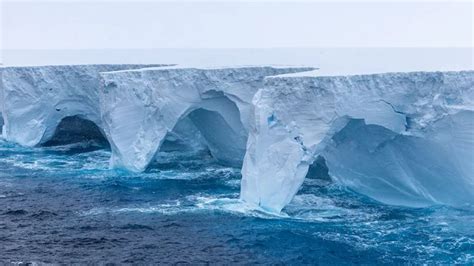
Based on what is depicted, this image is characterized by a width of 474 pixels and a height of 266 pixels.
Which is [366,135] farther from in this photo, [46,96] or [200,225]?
[46,96]

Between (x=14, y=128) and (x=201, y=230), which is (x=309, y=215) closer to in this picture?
(x=201, y=230)

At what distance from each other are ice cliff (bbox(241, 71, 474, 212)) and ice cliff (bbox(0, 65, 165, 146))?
9882 mm

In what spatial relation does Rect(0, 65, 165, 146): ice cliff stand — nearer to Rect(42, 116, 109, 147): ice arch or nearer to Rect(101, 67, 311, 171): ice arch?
Rect(42, 116, 109, 147): ice arch

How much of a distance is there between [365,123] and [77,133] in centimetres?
1452

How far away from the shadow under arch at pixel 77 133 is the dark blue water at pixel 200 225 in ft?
19.0

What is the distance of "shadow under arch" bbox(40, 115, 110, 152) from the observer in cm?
2444

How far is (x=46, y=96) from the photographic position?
23000 mm

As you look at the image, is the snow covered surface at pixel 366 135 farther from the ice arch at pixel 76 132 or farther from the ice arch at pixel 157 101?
the ice arch at pixel 76 132

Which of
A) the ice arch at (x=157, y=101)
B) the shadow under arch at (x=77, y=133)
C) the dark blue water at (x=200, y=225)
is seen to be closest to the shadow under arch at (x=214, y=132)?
the ice arch at (x=157, y=101)

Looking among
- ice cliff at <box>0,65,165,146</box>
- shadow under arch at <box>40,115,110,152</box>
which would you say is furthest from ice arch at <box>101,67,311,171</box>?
shadow under arch at <box>40,115,110,152</box>

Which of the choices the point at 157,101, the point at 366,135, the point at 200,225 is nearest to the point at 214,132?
the point at 157,101

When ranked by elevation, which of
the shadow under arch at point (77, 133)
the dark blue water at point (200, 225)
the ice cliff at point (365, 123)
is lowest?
the dark blue water at point (200, 225)

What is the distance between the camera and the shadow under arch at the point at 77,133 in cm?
2444

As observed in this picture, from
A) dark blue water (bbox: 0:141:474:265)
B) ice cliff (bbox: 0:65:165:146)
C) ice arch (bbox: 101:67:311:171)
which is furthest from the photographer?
ice cliff (bbox: 0:65:165:146)
